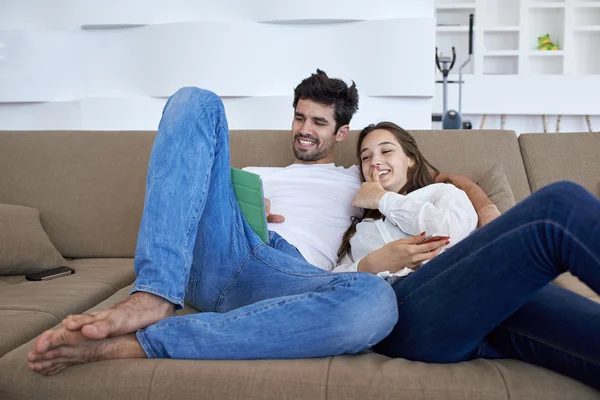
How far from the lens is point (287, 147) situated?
218 cm

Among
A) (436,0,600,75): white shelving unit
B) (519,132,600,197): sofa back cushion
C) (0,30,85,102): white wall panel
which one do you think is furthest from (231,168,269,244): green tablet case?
(436,0,600,75): white shelving unit

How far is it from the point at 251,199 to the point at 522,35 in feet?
16.5

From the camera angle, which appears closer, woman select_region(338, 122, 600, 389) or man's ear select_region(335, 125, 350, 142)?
woman select_region(338, 122, 600, 389)

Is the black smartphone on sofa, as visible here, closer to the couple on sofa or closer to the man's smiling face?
the couple on sofa

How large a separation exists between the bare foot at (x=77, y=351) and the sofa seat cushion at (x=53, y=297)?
0.26 m

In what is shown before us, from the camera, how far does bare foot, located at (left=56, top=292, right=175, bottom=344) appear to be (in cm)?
113

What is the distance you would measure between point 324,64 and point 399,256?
3.21 m

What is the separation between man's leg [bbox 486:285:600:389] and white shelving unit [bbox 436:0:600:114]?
4.57 metres

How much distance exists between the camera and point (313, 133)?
2.01 metres

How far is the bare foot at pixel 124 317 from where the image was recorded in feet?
3.72

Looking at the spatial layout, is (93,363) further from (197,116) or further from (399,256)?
(399,256)

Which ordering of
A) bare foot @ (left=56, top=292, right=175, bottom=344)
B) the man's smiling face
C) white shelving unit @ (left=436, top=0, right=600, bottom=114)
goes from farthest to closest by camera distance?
white shelving unit @ (left=436, top=0, right=600, bottom=114), the man's smiling face, bare foot @ (left=56, top=292, right=175, bottom=344)

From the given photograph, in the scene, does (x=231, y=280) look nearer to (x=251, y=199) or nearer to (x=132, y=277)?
(x=251, y=199)

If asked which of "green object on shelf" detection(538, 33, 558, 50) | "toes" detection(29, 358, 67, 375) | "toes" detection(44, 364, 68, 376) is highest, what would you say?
"green object on shelf" detection(538, 33, 558, 50)
